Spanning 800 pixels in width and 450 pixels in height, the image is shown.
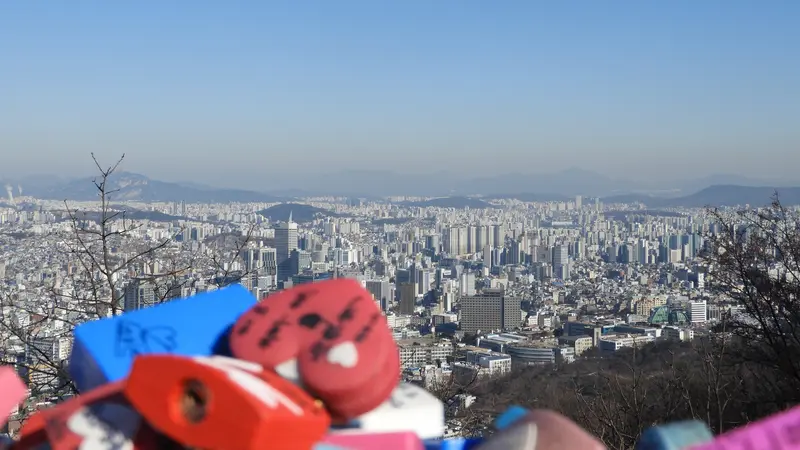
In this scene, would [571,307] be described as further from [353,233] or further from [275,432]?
[275,432]

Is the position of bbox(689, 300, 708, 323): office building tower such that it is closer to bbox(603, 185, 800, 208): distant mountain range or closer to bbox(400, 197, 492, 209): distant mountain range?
bbox(603, 185, 800, 208): distant mountain range

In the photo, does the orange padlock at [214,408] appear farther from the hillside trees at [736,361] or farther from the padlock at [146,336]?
the hillside trees at [736,361]

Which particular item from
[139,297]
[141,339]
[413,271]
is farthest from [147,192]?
[141,339]

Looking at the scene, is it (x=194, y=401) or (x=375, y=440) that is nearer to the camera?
(x=194, y=401)

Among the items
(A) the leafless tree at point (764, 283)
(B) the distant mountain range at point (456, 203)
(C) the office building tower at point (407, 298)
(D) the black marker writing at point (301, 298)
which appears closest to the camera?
(D) the black marker writing at point (301, 298)

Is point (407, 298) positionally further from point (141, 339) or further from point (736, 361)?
point (141, 339)

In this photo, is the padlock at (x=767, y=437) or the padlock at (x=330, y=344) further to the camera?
the padlock at (x=330, y=344)

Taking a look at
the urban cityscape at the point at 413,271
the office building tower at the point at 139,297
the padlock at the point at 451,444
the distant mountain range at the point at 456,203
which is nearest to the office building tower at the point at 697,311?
the urban cityscape at the point at 413,271
